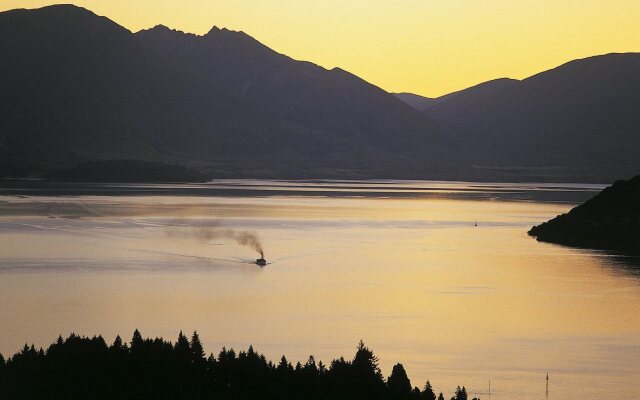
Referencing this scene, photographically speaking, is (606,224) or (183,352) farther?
(606,224)

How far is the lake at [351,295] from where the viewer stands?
51219 mm

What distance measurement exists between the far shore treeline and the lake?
5.00 metres

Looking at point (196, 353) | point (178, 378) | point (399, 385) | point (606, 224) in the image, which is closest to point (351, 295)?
point (196, 353)

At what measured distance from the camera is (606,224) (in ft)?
360

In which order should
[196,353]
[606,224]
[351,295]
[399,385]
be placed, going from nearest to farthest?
→ [399,385] → [196,353] → [351,295] → [606,224]

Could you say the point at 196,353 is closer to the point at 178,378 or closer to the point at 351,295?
the point at 178,378

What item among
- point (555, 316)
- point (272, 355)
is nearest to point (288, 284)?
point (555, 316)

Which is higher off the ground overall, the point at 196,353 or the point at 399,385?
the point at 196,353

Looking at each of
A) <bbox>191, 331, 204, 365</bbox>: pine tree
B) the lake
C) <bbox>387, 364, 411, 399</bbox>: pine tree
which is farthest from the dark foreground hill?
<bbox>387, 364, 411, 399</bbox>: pine tree

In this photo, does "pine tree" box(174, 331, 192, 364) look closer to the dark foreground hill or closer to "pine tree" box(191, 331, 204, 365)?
"pine tree" box(191, 331, 204, 365)

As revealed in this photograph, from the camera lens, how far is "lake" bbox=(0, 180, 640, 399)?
5122 centimetres

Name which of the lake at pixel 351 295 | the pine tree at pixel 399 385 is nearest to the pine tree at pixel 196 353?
the lake at pixel 351 295

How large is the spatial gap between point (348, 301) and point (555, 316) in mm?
12041

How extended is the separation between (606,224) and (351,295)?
4638 cm
